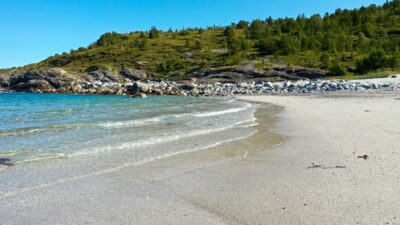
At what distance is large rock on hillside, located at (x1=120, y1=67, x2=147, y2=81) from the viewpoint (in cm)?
8950

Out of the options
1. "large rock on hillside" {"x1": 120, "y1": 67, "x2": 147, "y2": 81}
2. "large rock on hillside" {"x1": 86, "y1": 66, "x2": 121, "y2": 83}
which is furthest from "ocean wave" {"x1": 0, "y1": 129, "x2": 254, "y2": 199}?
"large rock on hillside" {"x1": 120, "y1": 67, "x2": 147, "y2": 81}

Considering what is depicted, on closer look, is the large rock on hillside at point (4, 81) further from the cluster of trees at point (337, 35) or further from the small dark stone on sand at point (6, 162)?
the small dark stone on sand at point (6, 162)

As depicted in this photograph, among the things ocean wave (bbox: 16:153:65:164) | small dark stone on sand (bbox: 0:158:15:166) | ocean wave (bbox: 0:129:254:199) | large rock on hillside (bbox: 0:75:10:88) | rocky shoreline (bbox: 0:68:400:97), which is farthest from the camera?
large rock on hillside (bbox: 0:75:10:88)

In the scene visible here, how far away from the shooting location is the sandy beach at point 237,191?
17.5 feet

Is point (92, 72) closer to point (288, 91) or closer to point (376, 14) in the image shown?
point (288, 91)

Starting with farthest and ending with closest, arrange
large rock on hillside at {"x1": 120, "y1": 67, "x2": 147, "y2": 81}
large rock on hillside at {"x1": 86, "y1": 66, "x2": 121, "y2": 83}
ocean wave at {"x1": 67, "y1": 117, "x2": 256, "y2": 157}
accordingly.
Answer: large rock on hillside at {"x1": 120, "y1": 67, "x2": 147, "y2": 81} → large rock on hillside at {"x1": 86, "y1": 66, "x2": 121, "y2": 83} → ocean wave at {"x1": 67, "y1": 117, "x2": 256, "y2": 157}

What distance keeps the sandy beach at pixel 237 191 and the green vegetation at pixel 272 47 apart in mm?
59398

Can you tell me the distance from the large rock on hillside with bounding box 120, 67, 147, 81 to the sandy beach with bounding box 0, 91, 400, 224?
80.9m

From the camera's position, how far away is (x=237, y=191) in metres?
6.55

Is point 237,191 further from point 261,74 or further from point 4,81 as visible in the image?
point 4,81

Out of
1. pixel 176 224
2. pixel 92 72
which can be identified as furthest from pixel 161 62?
pixel 176 224

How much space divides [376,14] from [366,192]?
461 feet

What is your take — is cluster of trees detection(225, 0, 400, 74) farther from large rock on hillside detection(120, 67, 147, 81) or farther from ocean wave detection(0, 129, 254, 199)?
ocean wave detection(0, 129, 254, 199)

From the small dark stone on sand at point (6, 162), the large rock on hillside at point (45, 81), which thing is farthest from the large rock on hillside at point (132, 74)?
the small dark stone on sand at point (6, 162)
